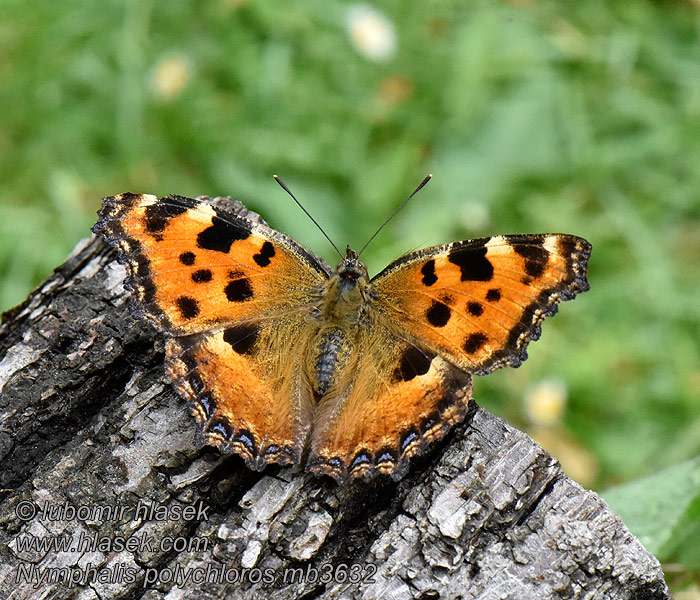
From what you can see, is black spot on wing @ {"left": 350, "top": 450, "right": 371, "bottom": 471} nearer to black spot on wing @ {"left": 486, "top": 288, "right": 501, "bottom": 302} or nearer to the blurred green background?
black spot on wing @ {"left": 486, "top": 288, "right": 501, "bottom": 302}

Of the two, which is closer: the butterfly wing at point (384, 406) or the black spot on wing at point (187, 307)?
the butterfly wing at point (384, 406)

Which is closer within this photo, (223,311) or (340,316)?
(223,311)

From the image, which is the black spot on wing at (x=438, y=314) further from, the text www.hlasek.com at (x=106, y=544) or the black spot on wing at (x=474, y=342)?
the text www.hlasek.com at (x=106, y=544)

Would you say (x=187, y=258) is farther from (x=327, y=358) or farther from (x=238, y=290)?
(x=327, y=358)

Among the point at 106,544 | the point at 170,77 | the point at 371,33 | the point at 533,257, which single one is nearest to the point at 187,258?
the point at 106,544

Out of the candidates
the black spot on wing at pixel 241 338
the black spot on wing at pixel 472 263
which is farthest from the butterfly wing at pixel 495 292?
the black spot on wing at pixel 241 338

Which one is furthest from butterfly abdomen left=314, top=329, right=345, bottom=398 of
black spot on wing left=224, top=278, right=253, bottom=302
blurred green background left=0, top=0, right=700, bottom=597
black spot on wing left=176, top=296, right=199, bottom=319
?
blurred green background left=0, top=0, right=700, bottom=597

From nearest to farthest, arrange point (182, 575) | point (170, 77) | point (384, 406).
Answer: point (182, 575)
point (384, 406)
point (170, 77)
